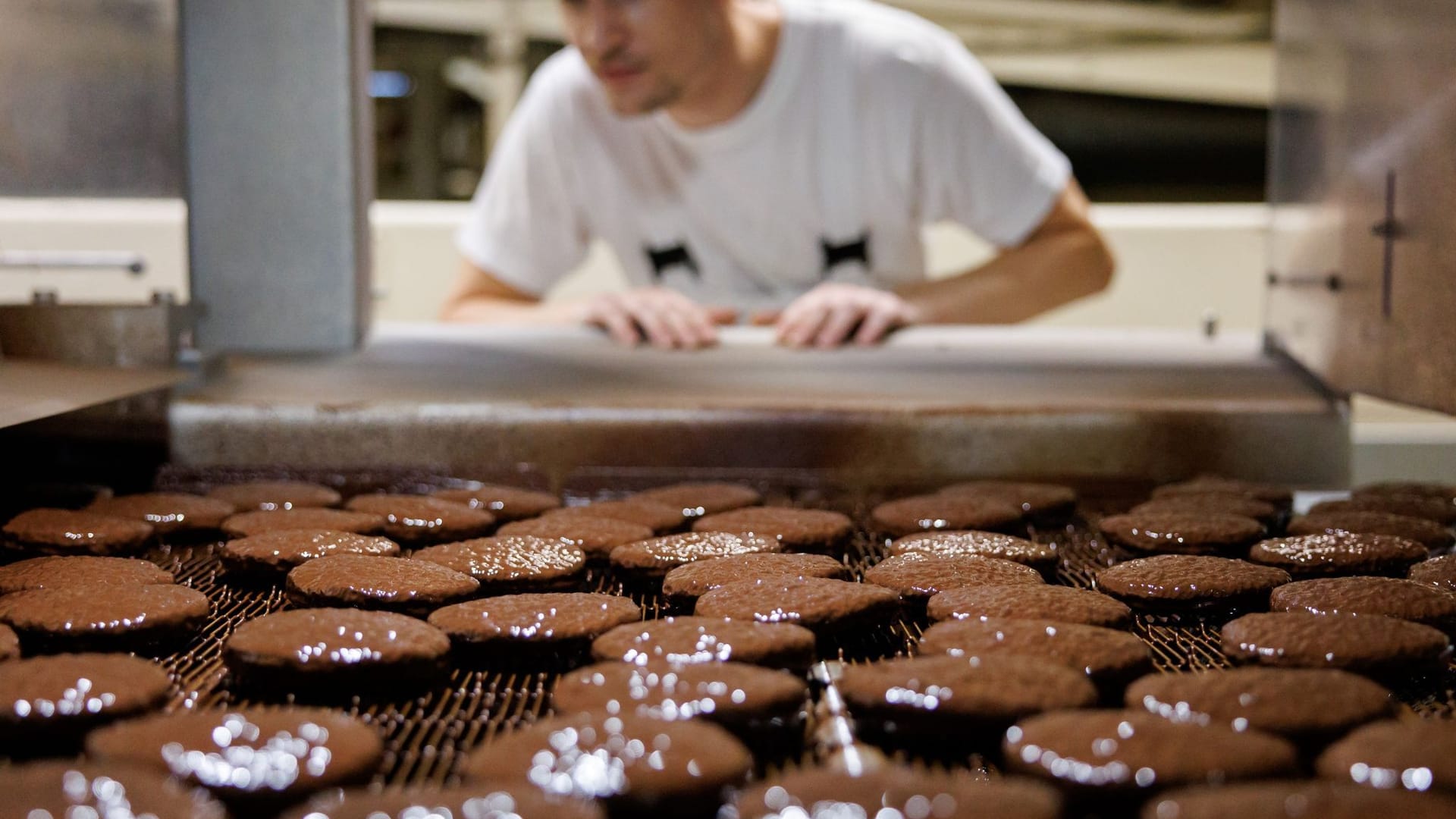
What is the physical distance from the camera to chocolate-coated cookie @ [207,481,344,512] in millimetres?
1376

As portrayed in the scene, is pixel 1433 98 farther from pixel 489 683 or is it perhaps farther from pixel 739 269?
pixel 739 269

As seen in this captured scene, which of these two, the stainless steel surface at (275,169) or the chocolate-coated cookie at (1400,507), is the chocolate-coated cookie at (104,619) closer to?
the stainless steel surface at (275,169)

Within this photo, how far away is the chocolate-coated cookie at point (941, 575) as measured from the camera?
103cm

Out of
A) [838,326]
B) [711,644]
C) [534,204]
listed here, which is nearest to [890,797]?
[711,644]

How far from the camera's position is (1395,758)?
2.11ft

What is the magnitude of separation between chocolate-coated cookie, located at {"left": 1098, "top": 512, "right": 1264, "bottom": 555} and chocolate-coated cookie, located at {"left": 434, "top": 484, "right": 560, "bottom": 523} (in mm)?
663

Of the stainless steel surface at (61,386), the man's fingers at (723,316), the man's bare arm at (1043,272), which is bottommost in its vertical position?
the stainless steel surface at (61,386)

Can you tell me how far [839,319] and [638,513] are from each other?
0.68m

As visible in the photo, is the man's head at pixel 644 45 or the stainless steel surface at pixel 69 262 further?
the man's head at pixel 644 45

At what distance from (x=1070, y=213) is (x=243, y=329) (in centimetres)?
186

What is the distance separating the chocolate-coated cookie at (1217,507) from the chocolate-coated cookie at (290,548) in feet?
2.81

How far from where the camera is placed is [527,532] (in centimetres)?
125

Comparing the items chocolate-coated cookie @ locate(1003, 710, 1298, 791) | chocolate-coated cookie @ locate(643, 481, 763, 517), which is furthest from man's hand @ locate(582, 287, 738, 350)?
chocolate-coated cookie @ locate(1003, 710, 1298, 791)

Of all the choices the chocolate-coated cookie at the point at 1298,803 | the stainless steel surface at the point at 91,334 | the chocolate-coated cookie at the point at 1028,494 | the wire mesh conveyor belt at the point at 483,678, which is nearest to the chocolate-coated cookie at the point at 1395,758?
the chocolate-coated cookie at the point at 1298,803
